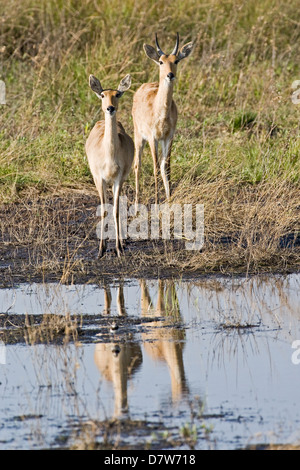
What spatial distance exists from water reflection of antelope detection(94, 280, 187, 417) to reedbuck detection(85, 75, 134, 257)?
1692mm

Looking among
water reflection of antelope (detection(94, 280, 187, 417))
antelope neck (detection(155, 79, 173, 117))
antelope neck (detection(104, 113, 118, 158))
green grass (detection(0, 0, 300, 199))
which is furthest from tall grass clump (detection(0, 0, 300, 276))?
water reflection of antelope (detection(94, 280, 187, 417))

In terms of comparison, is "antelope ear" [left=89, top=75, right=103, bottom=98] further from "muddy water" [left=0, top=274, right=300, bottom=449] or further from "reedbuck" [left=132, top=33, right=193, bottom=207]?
"muddy water" [left=0, top=274, right=300, bottom=449]

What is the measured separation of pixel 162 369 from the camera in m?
5.04

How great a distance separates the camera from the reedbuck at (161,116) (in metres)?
9.00

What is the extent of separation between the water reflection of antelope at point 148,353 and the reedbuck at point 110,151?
169 centimetres

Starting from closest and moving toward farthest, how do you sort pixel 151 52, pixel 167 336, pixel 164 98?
1. pixel 167 336
2. pixel 164 98
3. pixel 151 52

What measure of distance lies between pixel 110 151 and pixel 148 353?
284 cm

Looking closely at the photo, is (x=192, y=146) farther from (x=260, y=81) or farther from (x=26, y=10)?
(x=26, y=10)

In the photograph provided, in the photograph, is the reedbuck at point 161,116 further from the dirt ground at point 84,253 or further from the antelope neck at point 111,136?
the antelope neck at point 111,136

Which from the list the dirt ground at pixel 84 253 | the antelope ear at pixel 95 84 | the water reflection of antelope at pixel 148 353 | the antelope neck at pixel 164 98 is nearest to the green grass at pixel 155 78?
the antelope neck at pixel 164 98

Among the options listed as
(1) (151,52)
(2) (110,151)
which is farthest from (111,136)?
(1) (151,52)

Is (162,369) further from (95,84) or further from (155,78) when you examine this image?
(155,78)

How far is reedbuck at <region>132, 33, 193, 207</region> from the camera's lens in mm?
9000
